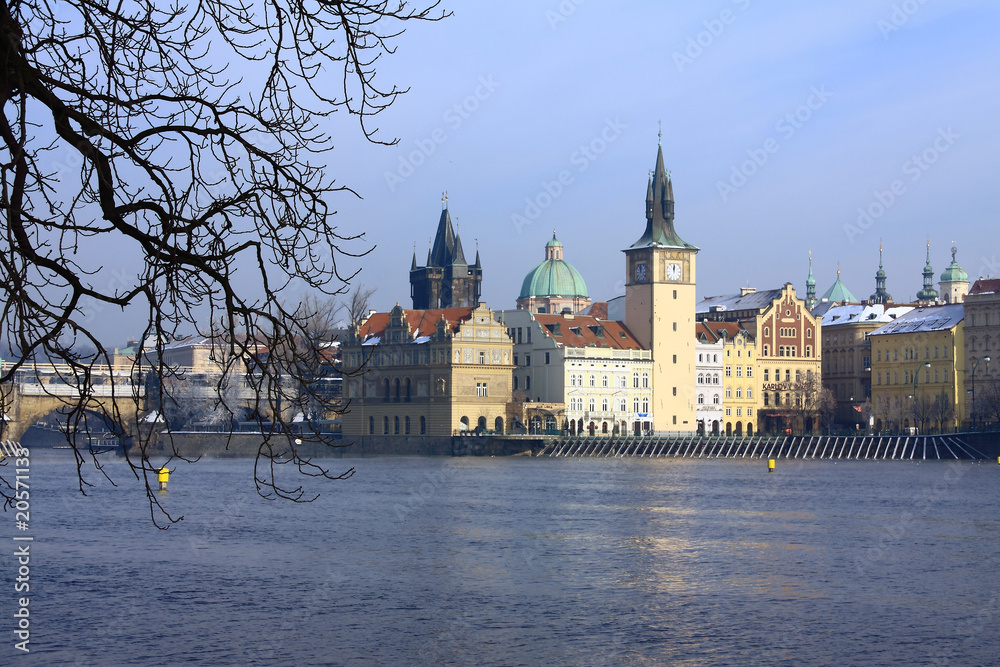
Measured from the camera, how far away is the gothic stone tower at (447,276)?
144 m

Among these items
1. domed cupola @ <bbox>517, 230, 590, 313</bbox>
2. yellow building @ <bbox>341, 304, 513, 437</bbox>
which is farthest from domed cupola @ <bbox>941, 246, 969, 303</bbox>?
yellow building @ <bbox>341, 304, 513, 437</bbox>

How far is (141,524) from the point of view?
38.6 metres

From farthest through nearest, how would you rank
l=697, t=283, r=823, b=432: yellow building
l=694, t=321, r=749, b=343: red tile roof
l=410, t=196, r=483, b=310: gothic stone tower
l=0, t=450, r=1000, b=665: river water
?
l=410, t=196, r=483, b=310: gothic stone tower → l=694, t=321, r=749, b=343: red tile roof → l=697, t=283, r=823, b=432: yellow building → l=0, t=450, r=1000, b=665: river water

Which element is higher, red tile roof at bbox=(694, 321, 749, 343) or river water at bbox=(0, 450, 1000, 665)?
red tile roof at bbox=(694, 321, 749, 343)

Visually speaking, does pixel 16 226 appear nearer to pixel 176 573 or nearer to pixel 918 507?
pixel 176 573

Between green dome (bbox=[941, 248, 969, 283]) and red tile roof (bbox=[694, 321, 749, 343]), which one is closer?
red tile roof (bbox=[694, 321, 749, 343])

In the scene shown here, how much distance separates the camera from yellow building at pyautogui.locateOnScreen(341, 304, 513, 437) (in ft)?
337

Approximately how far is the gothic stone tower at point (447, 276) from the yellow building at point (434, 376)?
1386 inches

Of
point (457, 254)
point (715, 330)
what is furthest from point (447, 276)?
point (715, 330)

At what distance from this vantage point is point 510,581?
26.8 metres

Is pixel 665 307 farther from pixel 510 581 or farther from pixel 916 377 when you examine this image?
pixel 510 581

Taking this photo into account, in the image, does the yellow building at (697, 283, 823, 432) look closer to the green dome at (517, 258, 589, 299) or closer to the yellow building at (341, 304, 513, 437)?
the yellow building at (341, 304, 513, 437)

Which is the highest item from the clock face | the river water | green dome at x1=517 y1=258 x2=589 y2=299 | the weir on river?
green dome at x1=517 y1=258 x2=589 y2=299

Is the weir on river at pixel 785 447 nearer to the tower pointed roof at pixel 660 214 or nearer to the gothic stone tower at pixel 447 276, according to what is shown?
the tower pointed roof at pixel 660 214
